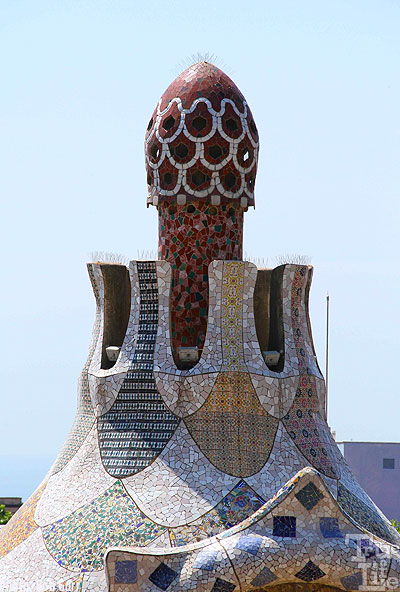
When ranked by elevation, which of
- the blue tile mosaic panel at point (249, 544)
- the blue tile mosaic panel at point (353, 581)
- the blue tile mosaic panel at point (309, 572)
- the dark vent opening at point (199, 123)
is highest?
the dark vent opening at point (199, 123)

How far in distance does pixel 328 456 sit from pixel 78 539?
3191mm

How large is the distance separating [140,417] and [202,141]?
345cm

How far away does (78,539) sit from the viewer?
45.8 feet

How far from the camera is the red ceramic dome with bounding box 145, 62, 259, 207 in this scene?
15.6 meters

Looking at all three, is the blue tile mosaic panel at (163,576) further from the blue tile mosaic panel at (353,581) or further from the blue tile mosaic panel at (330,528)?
the blue tile mosaic panel at (353,581)

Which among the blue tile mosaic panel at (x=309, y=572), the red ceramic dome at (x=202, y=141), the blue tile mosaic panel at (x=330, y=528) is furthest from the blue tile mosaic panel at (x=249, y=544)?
the red ceramic dome at (x=202, y=141)

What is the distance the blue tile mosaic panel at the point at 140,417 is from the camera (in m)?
14.5

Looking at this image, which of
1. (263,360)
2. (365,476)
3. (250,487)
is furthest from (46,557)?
(365,476)

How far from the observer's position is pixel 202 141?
51.1 feet

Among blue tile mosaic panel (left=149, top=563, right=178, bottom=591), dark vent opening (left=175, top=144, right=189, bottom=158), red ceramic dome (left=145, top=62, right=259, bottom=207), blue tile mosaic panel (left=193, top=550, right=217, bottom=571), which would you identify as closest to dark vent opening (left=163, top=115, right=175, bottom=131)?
red ceramic dome (left=145, top=62, right=259, bottom=207)

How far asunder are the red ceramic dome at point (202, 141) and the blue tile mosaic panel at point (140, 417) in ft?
4.21

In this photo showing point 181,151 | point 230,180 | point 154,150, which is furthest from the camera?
point 154,150

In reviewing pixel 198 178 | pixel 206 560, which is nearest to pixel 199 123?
pixel 198 178

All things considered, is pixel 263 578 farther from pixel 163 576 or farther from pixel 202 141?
pixel 202 141
